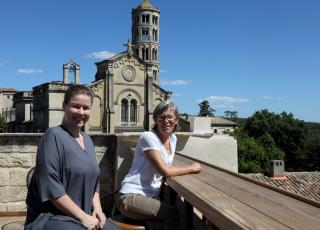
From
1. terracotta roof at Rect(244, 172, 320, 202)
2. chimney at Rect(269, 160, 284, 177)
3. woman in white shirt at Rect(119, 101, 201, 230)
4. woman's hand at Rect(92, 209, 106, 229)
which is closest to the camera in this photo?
woman's hand at Rect(92, 209, 106, 229)

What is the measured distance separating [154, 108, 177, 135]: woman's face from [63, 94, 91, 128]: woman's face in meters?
Result: 0.86

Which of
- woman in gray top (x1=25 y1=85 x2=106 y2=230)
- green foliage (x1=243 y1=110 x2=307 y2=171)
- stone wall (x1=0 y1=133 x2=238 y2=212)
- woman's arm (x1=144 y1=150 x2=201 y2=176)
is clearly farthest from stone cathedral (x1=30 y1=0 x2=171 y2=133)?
woman in gray top (x1=25 y1=85 x2=106 y2=230)

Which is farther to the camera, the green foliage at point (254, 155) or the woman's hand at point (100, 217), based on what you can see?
the green foliage at point (254, 155)

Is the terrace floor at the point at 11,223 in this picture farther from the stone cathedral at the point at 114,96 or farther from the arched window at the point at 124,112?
the arched window at the point at 124,112

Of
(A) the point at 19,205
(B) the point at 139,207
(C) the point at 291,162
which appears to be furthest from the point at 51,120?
(B) the point at 139,207

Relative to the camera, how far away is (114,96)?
40312 mm

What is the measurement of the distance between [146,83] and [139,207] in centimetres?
3934

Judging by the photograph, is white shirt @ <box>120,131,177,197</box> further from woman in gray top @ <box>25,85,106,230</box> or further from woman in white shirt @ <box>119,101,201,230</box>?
woman in gray top @ <box>25,85,106,230</box>

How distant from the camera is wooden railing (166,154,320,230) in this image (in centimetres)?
165

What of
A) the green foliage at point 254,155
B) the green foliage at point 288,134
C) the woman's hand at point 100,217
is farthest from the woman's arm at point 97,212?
the green foliage at point 288,134

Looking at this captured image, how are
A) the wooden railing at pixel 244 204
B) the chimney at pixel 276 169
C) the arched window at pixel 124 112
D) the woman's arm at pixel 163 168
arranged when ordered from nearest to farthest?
the wooden railing at pixel 244 204 < the woman's arm at pixel 163 168 < the chimney at pixel 276 169 < the arched window at pixel 124 112

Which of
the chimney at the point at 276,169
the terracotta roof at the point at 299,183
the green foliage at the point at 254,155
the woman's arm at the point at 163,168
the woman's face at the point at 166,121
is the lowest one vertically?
the green foliage at the point at 254,155

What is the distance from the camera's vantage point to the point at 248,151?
37781 millimetres

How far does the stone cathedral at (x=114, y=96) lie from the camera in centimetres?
3812
